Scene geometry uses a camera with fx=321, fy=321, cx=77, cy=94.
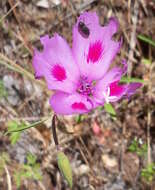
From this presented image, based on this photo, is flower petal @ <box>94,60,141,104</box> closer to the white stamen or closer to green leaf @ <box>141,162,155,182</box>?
the white stamen

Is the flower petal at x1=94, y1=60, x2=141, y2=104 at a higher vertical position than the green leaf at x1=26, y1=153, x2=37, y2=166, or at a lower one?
higher

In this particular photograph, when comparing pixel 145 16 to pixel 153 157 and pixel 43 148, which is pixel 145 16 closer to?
pixel 153 157

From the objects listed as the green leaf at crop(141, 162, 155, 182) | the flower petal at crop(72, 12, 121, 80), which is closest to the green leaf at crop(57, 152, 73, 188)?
the flower petal at crop(72, 12, 121, 80)

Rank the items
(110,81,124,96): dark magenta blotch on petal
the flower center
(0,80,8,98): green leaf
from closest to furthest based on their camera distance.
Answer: (110,81,124,96): dark magenta blotch on petal → the flower center → (0,80,8,98): green leaf

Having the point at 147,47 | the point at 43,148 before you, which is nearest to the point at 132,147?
the point at 43,148

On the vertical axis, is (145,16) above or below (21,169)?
above

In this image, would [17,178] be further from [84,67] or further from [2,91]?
[84,67]
